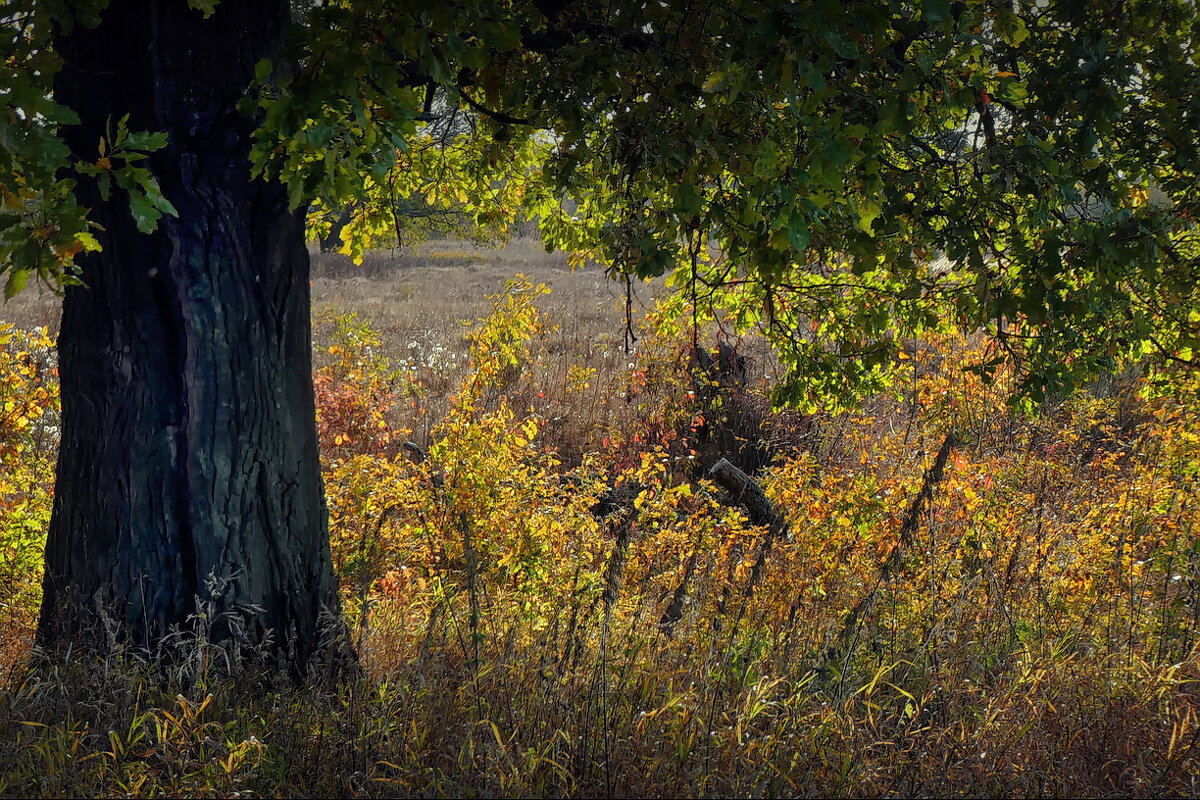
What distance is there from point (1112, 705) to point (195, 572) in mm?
3355

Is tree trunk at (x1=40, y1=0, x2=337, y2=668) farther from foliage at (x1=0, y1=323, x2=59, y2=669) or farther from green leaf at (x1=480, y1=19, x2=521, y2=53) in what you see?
green leaf at (x1=480, y1=19, x2=521, y2=53)

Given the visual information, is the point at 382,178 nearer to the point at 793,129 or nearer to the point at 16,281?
the point at 16,281

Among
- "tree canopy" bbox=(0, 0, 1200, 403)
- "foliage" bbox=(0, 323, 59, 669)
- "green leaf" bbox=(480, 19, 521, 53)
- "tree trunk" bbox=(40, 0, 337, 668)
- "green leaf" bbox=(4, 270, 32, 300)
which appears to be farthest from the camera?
"foliage" bbox=(0, 323, 59, 669)

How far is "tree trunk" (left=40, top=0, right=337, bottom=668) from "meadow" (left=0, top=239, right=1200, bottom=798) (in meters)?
0.32

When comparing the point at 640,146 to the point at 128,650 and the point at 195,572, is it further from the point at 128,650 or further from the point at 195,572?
the point at 128,650

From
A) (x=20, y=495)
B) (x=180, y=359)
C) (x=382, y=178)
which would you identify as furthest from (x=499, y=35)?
(x=20, y=495)

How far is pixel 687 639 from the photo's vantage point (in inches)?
146

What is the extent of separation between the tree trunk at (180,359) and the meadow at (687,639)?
32 centimetres

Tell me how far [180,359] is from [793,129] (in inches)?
96.5

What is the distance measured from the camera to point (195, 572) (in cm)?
344

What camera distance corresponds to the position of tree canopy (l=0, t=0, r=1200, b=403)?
8.15 feet

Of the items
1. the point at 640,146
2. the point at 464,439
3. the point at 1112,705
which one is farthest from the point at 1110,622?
the point at 464,439

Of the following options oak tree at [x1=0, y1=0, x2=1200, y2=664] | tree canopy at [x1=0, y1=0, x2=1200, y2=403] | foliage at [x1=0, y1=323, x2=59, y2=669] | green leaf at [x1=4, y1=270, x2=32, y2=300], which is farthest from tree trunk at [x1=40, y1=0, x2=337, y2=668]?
green leaf at [x1=4, y1=270, x2=32, y2=300]

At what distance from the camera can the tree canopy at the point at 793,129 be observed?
2.48m
